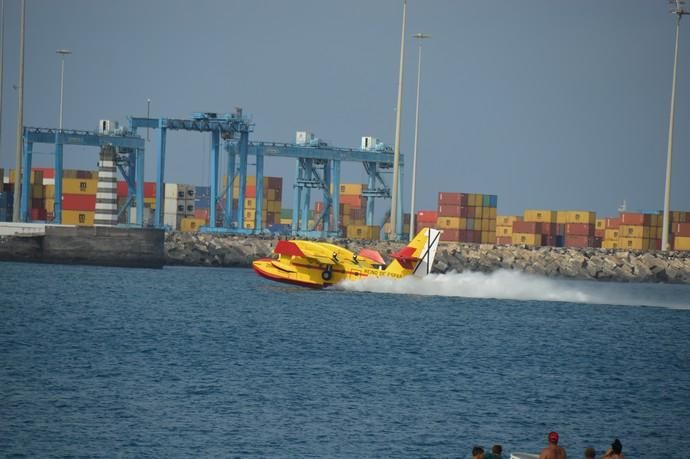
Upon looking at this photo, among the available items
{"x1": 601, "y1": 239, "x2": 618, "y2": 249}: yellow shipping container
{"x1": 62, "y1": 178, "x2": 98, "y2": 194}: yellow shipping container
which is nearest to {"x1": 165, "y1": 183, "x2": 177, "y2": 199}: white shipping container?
{"x1": 62, "y1": 178, "x2": 98, "y2": 194}: yellow shipping container

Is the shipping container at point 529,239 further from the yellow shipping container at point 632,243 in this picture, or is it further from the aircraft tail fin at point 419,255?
the aircraft tail fin at point 419,255

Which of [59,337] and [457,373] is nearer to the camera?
[457,373]

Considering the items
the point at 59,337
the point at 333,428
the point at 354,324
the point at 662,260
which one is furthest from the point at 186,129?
the point at 333,428

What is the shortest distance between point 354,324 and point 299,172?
75.2m

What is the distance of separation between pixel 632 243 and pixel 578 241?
6600mm

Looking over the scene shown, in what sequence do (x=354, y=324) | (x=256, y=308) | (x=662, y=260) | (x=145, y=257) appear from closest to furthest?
(x=354, y=324) → (x=256, y=308) → (x=145, y=257) → (x=662, y=260)

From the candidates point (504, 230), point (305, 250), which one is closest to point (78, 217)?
point (305, 250)

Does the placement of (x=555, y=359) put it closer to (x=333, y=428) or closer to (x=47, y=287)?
(x=333, y=428)

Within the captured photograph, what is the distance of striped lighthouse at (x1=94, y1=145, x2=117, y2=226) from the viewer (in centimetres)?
10294

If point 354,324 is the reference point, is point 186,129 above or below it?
above

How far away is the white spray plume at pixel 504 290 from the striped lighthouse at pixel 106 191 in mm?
30017

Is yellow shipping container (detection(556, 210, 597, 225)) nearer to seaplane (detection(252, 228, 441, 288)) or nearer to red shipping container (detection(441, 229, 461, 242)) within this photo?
red shipping container (detection(441, 229, 461, 242))

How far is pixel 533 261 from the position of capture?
127 meters

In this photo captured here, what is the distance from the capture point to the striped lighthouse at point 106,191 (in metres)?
103
